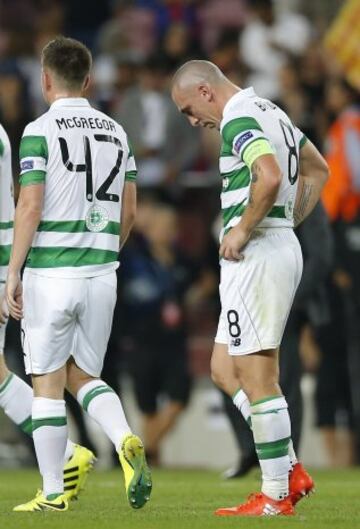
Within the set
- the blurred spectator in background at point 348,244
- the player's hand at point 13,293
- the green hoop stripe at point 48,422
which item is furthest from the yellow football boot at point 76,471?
the blurred spectator in background at point 348,244

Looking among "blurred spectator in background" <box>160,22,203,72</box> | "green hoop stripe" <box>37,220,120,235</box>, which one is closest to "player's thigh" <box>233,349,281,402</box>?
"green hoop stripe" <box>37,220,120,235</box>

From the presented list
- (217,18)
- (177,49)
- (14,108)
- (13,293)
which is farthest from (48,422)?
(217,18)

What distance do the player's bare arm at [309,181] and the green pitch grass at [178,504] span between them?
164cm

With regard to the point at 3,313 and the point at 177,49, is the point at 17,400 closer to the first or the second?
the point at 3,313

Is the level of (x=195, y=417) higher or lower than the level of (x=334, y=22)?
lower

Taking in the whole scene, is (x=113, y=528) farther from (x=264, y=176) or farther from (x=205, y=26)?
(x=205, y=26)

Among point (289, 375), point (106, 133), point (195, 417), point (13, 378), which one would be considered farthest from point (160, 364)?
point (106, 133)

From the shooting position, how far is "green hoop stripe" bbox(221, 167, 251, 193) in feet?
27.8

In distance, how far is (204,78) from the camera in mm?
8648

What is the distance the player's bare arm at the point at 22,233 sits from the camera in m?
8.41

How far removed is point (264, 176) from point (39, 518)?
2.00 metres

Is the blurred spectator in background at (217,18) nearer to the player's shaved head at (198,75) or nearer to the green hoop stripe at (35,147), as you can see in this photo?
the player's shaved head at (198,75)

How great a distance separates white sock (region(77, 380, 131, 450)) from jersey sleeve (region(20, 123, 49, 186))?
1.13 meters

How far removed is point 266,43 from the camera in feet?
60.0
